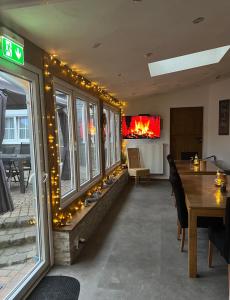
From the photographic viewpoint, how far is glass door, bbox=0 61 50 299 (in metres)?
2.44

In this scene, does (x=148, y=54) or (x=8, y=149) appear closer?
(x=8, y=149)

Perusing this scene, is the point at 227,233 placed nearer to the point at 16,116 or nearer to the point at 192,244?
the point at 192,244

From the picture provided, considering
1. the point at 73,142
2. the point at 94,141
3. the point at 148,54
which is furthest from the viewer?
the point at 94,141

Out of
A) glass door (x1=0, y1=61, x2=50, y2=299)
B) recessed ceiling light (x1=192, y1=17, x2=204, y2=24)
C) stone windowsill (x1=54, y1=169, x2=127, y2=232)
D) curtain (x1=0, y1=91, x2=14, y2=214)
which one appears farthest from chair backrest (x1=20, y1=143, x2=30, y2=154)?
recessed ceiling light (x1=192, y1=17, x2=204, y2=24)

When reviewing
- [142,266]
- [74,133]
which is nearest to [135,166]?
[74,133]

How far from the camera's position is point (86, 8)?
6.30 feet

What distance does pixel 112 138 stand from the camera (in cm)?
678

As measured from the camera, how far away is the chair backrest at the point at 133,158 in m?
7.25

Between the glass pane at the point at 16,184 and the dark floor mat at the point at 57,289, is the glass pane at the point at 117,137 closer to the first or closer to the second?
the glass pane at the point at 16,184

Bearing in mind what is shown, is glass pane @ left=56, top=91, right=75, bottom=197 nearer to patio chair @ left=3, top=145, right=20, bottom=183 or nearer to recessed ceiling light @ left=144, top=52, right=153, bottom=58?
patio chair @ left=3, top=145, right=20, bottom=183

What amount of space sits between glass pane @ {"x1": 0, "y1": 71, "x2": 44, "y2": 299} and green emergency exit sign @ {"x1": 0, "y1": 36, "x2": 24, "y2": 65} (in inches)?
9.0

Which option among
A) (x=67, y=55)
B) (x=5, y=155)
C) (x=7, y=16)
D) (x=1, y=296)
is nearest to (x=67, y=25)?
(x=7, y=16)

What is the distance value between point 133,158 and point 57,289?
17.0 ft

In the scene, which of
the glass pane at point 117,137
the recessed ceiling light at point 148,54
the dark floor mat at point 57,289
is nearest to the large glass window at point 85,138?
the recessed ceiling light at point 148,54
